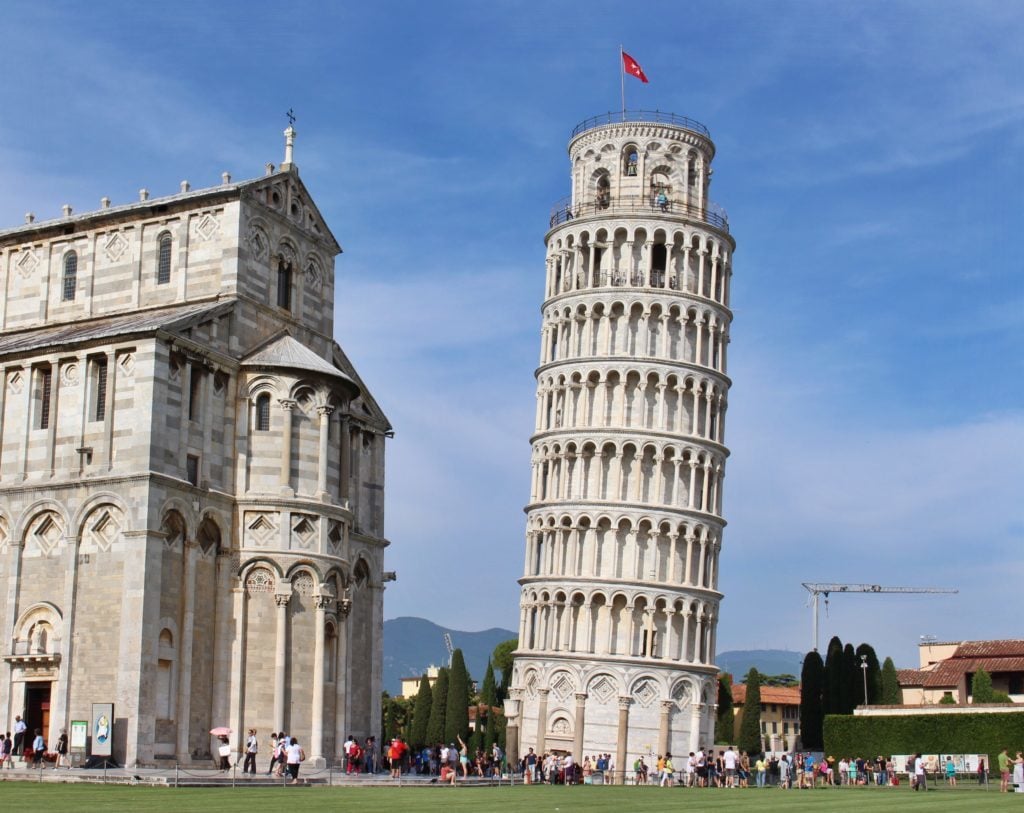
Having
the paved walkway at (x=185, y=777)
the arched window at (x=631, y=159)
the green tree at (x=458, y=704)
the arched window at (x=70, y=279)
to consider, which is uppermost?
the arched window at (x=631, y=159)

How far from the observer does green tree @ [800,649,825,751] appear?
302 feet

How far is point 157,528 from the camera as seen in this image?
45219mm

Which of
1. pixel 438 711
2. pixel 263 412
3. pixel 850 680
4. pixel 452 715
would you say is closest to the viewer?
pixel 263 412

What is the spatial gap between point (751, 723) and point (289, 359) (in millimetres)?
65415

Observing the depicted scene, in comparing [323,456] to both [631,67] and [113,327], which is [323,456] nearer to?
[113,327]

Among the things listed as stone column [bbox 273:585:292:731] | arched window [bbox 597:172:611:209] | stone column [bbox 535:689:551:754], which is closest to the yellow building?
stone column [bbox 535:689:551:754]

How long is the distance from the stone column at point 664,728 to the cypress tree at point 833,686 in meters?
13.0

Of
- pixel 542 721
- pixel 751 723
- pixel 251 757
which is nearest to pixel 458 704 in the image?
pixel 542 721

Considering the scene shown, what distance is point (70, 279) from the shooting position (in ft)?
176

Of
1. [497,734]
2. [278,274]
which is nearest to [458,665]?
[497,734]

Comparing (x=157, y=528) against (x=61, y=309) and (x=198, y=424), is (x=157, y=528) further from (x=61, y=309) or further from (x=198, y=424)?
(x=61, y=309)

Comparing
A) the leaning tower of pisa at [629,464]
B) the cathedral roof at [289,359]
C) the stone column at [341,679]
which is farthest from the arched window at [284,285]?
the leaning tower of pisa at [629,464]

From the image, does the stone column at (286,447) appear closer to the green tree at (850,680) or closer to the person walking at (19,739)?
the person walking at (19,739)

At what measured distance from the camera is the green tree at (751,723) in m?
104
